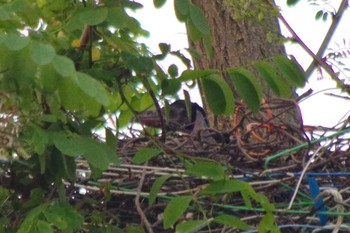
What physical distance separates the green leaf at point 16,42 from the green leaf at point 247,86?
2.83 feet

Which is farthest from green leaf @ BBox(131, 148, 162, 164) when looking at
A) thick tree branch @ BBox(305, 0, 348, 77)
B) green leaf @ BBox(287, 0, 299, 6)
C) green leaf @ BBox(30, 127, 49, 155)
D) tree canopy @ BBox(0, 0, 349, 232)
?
thick tree branch @ BBox(305, 0, 348, 77)

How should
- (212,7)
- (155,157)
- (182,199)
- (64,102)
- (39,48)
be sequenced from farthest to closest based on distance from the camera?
(212,7)
(155,157)
(182,199)
(64,102)
(39,48)

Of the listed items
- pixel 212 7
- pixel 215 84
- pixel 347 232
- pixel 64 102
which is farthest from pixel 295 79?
pixel 212 7

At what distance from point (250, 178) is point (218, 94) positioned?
0.30m

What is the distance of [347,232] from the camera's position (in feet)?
11.6

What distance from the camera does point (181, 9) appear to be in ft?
11.4

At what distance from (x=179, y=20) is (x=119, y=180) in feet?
2.16

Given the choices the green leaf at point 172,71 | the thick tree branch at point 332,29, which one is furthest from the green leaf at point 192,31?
the thick tree branch at point 332,29

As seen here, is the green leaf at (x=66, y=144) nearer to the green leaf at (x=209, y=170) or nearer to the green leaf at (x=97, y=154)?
the green leaf at (x=97, y=154)

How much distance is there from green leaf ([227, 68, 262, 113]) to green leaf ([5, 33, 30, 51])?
2.83 feet

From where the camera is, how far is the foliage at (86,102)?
10.7ft

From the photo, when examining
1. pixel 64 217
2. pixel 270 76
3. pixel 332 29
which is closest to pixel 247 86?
pixel 270 76

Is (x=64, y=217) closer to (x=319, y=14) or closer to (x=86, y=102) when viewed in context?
(x=86, y=102)

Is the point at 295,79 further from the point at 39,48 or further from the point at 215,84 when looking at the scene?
the point at 39,48
